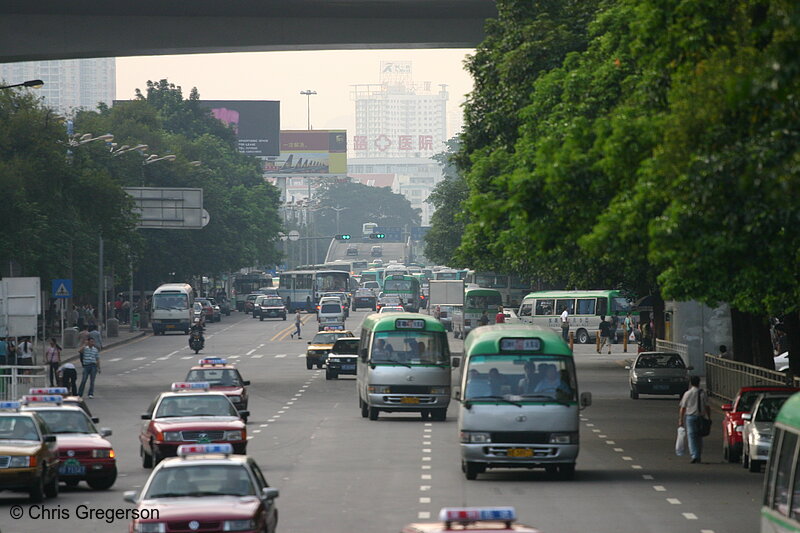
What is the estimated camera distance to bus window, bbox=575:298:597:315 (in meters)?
76.4

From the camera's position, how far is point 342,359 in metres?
49.0

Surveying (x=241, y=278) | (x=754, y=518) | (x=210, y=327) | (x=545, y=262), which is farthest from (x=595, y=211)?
(x=241, y=278)

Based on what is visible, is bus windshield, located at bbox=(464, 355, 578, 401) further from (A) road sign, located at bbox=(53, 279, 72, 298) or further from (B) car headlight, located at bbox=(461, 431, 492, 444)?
(A) road sign, located at bbox=(53, 279, 72, 298)

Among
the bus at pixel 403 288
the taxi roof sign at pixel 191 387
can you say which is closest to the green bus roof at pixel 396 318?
the taxi roof sign at pixel 191 387

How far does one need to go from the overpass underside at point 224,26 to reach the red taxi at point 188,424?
1480 cm

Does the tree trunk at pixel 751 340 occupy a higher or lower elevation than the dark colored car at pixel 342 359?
higher

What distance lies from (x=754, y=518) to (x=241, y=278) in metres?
104

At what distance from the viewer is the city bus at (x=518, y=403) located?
21672mm

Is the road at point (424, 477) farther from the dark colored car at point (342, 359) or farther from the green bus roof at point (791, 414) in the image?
the dark colored car at point (342, 359)

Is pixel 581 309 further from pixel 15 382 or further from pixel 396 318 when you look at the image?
pixel 15 382

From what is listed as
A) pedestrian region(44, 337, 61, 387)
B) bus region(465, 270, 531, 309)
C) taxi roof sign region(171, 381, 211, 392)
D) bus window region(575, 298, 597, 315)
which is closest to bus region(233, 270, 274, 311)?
bus region(465, 270, 531, 309)

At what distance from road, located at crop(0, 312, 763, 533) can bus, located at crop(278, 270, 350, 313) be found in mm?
68519

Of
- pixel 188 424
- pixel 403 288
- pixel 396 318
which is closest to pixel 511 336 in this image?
pixel 188 424

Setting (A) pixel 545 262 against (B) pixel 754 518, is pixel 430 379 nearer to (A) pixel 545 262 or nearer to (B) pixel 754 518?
(A) pixel 545 262
